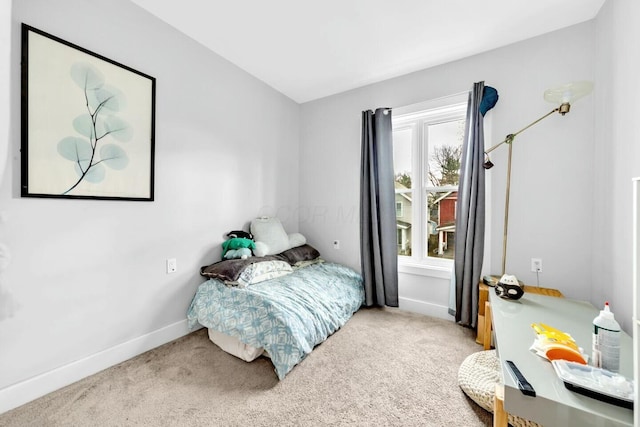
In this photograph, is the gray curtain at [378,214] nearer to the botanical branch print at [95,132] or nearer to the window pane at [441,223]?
the window pane at [441,223]

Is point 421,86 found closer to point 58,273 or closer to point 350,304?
point 350,304

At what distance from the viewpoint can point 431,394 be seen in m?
1.51

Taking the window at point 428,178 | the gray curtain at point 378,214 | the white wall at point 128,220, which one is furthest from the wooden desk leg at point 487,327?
the white wall at point 128,220

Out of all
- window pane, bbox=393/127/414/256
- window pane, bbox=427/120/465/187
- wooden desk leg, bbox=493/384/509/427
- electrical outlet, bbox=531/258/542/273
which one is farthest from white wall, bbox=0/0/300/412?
electrical outlet, bbox=531/258/542/273

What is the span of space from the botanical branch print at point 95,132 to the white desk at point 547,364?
2.42 m

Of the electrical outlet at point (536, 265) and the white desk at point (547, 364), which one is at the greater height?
the electrical outlet at point (536, 265)

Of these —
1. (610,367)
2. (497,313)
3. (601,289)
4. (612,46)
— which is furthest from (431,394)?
(612,46)

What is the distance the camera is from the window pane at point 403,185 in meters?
2.85

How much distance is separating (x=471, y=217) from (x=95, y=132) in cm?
291

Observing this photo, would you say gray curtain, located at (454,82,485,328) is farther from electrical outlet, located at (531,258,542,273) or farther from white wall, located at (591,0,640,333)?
white wall, located at (591,0,640,333)

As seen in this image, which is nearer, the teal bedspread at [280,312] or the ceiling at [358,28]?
the teal bedspread at [280,312]

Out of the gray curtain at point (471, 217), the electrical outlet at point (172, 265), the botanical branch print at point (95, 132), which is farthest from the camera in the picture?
the gray curtain at point (471, 217)

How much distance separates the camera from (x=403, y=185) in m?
2.88

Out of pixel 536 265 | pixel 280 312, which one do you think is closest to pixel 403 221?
pixel 536 265
